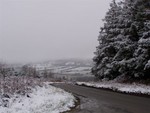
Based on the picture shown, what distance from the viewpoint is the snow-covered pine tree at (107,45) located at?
32.0m

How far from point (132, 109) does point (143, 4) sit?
1542 cm

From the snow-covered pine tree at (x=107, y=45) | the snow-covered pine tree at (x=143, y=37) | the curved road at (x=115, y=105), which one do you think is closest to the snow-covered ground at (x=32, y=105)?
the curved road at (x=115, y=105)

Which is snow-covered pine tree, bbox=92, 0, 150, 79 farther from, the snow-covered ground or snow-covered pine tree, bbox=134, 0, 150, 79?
the snow-covered ground

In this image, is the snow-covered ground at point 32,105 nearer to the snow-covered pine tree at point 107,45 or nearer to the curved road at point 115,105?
the curved road at point 115,105

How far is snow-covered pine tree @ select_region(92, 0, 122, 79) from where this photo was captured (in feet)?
105

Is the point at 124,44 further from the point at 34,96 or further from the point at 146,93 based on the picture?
the point at 34,96

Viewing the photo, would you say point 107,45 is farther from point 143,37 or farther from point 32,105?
point 32,105

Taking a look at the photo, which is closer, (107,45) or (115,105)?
(115,105)

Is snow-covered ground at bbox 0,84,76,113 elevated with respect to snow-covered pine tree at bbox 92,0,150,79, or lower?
lower

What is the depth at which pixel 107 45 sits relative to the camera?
33594 mm

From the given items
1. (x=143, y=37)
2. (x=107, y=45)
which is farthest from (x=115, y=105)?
(x=107, y=45)

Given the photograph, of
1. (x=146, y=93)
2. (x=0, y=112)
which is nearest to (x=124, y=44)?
(x=146, y=93)

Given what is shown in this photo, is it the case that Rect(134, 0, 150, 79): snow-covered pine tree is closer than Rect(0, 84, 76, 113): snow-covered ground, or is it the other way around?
Rect(0, 84, 76, 113): snow-covered ground


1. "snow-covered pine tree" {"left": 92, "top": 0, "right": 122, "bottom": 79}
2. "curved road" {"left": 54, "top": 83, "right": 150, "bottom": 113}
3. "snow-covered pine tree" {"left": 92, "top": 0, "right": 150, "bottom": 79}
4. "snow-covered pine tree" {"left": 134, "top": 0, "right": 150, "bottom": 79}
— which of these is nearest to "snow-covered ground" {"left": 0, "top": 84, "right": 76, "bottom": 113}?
"curved road" {"left": 54, "top": 83, "right": 150, "bottom": 113}
